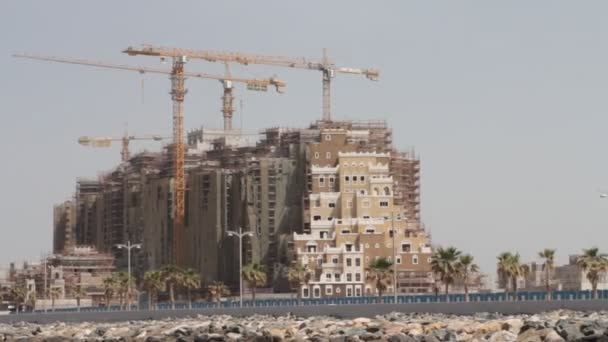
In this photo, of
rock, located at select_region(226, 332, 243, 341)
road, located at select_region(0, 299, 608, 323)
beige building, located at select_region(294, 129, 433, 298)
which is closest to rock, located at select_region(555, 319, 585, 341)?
rock, located at select_region(226, 332, 243, 341)

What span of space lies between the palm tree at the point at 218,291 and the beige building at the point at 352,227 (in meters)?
10.4

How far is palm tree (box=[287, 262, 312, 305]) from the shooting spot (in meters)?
160

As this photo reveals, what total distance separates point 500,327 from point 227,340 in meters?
15.4

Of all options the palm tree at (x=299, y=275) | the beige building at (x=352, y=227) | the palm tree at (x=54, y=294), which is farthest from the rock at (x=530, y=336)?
the palm tree at (x=54, y=294)

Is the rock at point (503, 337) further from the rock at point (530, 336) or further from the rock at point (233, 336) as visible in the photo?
the rock at point (233, 336)

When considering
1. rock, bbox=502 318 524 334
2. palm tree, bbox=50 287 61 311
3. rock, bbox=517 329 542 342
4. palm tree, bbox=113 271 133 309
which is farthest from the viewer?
palm tree, bbox=50 287 61 311

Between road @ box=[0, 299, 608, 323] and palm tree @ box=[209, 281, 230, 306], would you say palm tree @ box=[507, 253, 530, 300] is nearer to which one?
road @ box=[0, 299, 608, 323]

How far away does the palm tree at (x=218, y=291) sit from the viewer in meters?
163

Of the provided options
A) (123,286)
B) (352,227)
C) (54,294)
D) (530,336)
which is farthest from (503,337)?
(54,294)

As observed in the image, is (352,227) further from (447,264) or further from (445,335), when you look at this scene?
(445,335)

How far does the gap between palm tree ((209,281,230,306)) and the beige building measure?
410 inches

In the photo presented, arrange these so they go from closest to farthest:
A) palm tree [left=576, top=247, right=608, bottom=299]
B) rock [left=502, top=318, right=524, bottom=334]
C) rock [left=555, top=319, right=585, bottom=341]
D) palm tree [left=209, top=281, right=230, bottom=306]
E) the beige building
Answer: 1. rock [left=555, top=319, right=585, bottom=341]
2. rock [left=502, top=318, right=524, bottom=334]
3. palm tree [left=576, top=247, right=608, bottom=299]
4. palm tree [left=209, top=281, right=230, bottom=306]
5. the beige building

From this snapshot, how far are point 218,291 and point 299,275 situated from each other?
1023cm

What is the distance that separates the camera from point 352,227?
174625mm
